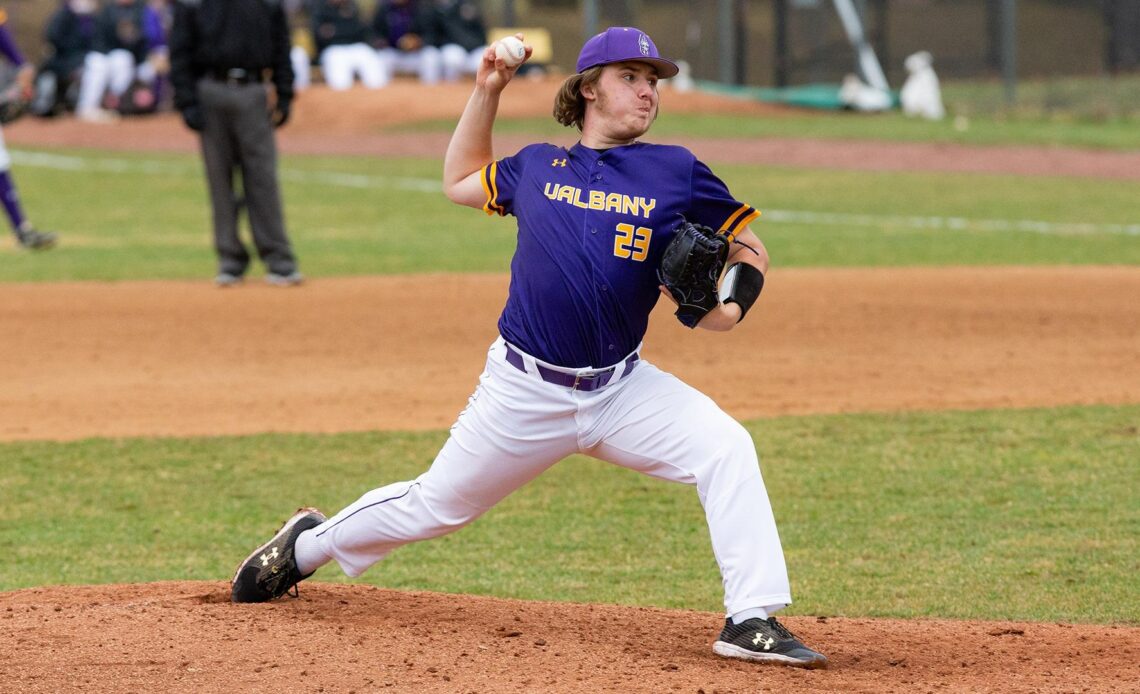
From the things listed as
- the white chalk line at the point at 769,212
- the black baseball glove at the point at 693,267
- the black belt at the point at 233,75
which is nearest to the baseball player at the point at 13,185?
the black belt at the point at 233,75

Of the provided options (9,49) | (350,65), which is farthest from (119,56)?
(9,49)

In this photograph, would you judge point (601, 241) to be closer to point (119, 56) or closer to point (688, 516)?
point (688, 516)

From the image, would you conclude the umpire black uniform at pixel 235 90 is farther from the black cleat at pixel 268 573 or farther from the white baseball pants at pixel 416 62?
the white baseball pants at pixel 416 62

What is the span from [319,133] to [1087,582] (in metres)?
20.6

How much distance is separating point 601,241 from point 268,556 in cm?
143

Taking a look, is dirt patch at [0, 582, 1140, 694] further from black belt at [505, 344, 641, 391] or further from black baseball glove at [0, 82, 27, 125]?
black baseball glove at [0, 82, 27, 125]

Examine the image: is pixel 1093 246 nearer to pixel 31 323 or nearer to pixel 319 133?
pixel 31 323

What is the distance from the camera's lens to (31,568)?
5.76 metres

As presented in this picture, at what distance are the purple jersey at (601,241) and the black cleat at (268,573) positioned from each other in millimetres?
1002

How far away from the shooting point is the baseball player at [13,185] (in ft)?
42.7

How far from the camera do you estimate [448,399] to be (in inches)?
332

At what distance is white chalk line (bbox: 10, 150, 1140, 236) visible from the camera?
1484cm

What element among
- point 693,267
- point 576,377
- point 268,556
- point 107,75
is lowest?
point 268,556

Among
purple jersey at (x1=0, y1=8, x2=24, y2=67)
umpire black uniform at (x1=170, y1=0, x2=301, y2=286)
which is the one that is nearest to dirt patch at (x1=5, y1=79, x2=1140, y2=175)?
purple jersey at (x1=0, y1=8, x2=24, y2=67)
